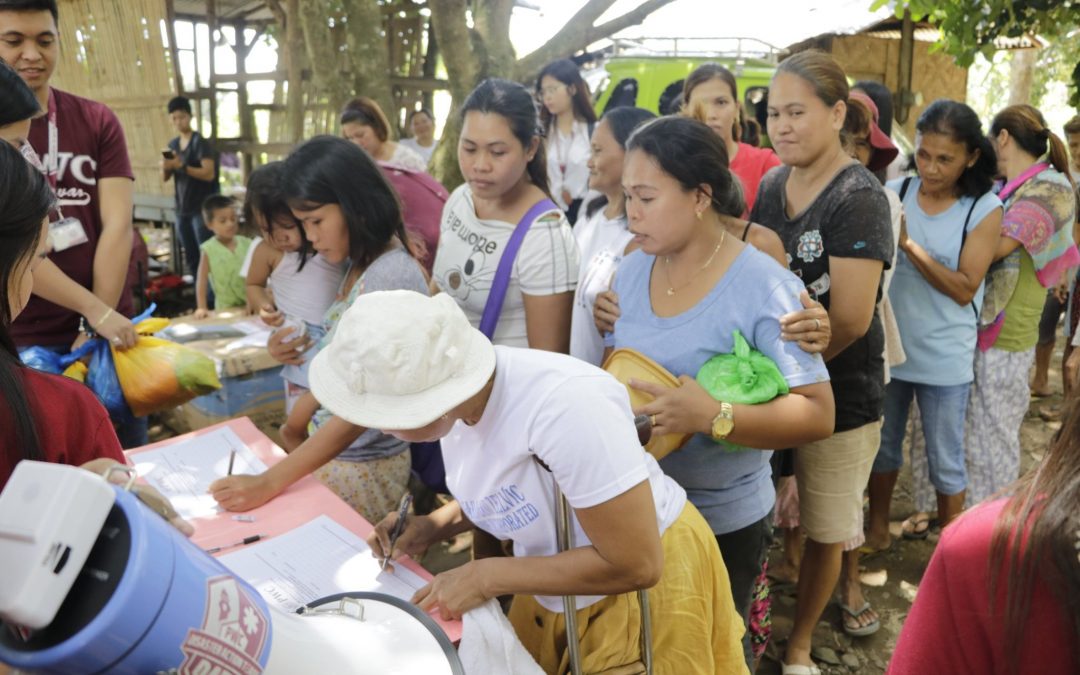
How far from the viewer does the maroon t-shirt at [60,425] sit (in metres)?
1.04

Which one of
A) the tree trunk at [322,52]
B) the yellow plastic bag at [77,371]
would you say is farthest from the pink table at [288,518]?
the tree trunk at [322,52]

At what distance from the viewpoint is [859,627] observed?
9.11 ft

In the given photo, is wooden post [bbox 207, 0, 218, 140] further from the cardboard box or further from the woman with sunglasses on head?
the woman with sunglasses on head

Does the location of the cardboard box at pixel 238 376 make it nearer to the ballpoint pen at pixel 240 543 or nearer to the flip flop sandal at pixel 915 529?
the ballpoint pen at pixel 240 543

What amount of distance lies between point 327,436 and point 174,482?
428mm

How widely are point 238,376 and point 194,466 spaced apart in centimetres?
159

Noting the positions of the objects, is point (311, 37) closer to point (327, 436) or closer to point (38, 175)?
point (327, 436)

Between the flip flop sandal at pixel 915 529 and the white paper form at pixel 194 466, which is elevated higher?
the white paper form at pixel 194 466

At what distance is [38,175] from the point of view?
1117 millimetres

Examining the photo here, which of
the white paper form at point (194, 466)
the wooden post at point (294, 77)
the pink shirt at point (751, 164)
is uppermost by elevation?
the wooden post at point (294, 77)

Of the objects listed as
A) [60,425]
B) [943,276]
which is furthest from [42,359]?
[943,276]

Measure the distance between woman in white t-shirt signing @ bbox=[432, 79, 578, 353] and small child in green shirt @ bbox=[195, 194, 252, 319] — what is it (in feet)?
9.67

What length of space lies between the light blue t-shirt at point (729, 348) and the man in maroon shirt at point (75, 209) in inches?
62.6

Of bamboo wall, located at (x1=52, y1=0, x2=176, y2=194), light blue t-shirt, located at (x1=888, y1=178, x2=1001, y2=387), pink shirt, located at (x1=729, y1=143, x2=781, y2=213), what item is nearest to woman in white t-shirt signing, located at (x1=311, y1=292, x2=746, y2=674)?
light blue t-shirt, located at (x1=888, y1=178, x2=1001, y2=387)
